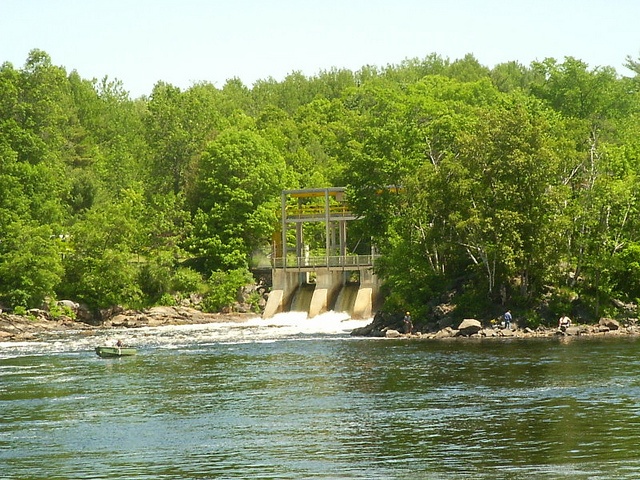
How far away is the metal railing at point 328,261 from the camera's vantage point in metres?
104

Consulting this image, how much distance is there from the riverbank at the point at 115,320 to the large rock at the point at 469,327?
102ft

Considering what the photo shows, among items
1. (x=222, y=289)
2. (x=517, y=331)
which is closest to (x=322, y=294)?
(x=222, y=289)

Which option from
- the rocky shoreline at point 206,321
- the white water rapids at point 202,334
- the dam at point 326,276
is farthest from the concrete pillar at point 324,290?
the rocky shoreline at point 206,321

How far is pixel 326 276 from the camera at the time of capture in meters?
105

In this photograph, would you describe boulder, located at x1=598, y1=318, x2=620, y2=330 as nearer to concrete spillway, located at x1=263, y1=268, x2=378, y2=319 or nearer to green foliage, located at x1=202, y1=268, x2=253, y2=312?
concrete spillway, located at x1=263, y1=268, x2=378, y2=319

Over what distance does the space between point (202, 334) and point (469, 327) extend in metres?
21.8

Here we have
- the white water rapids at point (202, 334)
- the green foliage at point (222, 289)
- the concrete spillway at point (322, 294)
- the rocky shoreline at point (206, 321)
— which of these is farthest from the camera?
the green foliage at point (222, 289)

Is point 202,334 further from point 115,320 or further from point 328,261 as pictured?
point 328,261

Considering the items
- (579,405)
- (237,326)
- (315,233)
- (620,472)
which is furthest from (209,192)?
(620,472)

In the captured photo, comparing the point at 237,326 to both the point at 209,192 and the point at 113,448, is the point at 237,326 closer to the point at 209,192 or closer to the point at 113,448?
the point at 209,192

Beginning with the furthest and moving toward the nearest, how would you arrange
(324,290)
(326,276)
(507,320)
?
(326,276) < (324,290) < (507,320)

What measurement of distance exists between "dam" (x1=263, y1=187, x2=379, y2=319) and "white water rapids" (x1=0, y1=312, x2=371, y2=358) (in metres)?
1.59

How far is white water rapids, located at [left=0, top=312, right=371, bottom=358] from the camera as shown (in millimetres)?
82938

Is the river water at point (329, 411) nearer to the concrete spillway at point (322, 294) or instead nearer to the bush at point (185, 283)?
the concrete spillway at point (322, 294)
